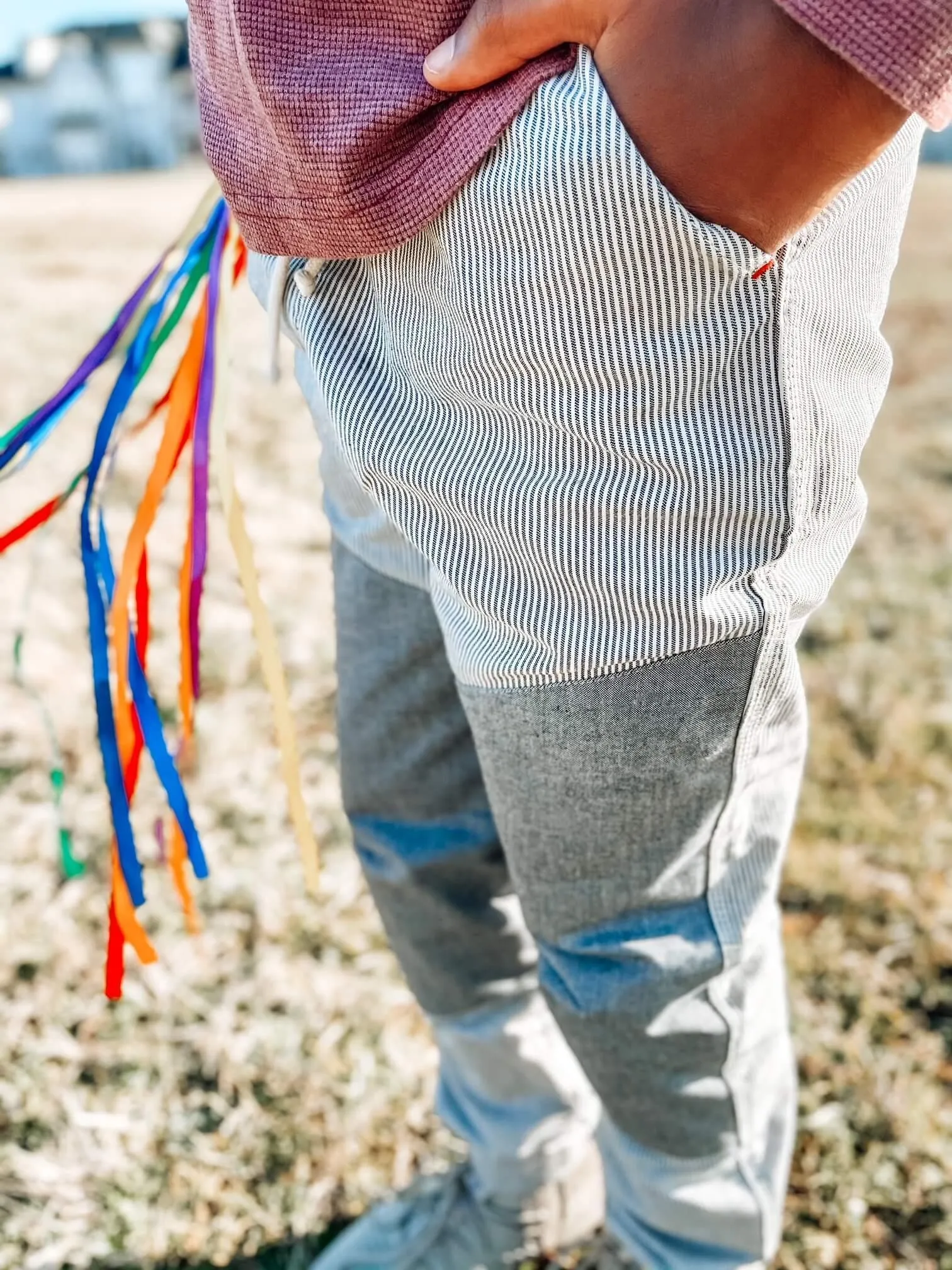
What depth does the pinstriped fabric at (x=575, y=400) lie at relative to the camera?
1.92 feet

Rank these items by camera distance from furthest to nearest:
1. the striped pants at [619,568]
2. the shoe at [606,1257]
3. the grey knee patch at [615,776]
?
the shoe at [606,1257]
the grey knee patch at [615,776]
the striped pants at [619,568]

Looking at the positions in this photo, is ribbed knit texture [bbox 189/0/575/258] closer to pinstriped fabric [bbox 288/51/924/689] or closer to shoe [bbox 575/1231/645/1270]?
pinstriped fabric [bbox 288/51/924/689]

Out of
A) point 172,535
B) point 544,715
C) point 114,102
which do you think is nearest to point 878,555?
point 172,535

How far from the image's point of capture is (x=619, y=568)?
683 millimetres

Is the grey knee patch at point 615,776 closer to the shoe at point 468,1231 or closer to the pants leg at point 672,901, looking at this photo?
the pants leg at point 672,901

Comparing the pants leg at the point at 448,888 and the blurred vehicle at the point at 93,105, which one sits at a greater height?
the pants leg at the point at 448,888

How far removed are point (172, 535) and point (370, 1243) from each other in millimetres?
1848

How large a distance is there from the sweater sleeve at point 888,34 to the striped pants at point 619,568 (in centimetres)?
9

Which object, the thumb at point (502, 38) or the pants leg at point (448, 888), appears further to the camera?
the pants leg at point (448, 888)

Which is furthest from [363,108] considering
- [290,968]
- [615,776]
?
[290,968]

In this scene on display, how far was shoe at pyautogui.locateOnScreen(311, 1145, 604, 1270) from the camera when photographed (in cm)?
115

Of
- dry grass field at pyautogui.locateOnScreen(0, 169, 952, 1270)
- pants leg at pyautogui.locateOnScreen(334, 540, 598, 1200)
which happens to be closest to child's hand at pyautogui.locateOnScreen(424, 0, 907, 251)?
pants leg at pyautogui.locateOnScreen(334, 540, 598, 1200)

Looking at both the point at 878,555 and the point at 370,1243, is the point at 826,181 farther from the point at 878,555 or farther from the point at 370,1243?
the point at 878,555

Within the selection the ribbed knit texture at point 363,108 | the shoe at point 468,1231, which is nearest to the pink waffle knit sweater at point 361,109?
the ribbed knit texture at point 363,108
